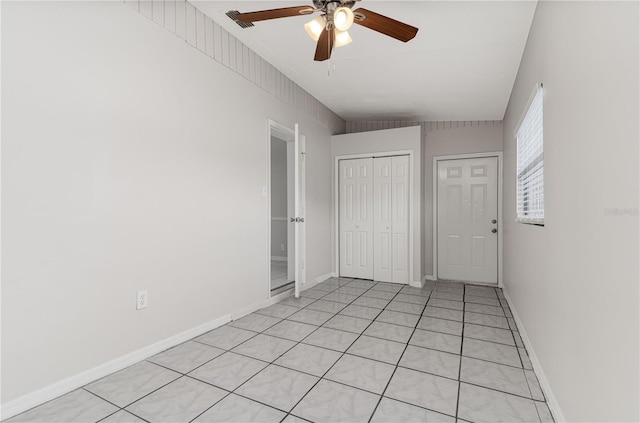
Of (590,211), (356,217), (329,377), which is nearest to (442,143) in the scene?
(356,217)

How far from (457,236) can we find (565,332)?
3433 millimetres

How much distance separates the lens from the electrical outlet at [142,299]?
214 centimetres

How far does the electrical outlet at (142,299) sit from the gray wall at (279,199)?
14.6ft

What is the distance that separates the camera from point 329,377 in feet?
6.43

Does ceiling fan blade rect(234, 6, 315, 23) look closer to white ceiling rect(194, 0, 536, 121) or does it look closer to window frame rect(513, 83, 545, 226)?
white ceiling rect(194, 0, 536, 121)

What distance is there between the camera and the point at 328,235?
488cm

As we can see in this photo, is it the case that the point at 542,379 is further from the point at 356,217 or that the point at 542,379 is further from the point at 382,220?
the point at 356,217

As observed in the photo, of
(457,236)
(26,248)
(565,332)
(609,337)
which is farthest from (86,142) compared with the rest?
(457,236)

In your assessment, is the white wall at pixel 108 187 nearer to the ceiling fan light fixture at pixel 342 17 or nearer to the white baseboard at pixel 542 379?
the ceiling fan light fixture at pixel 342 17

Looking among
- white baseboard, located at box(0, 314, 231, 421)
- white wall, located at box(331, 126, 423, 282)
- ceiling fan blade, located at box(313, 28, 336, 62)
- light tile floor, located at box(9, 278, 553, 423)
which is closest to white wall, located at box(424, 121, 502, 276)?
white wall, located at box(331, 126, 423, 282)

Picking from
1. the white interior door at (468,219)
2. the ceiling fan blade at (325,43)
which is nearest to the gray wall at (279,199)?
the white interior door at (468,219)

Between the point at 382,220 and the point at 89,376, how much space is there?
3.78 m

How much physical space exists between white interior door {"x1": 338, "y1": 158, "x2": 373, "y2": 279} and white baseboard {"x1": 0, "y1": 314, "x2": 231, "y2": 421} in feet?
8.96

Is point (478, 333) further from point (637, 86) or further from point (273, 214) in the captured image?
point (273, 214)
